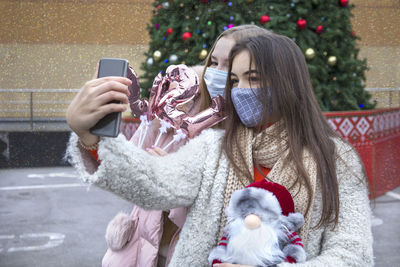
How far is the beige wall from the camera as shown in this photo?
23.4 ft

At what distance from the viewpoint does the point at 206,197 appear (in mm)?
1309

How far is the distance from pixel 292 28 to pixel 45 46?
621cm

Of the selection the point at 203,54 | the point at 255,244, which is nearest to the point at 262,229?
the point at 255,244

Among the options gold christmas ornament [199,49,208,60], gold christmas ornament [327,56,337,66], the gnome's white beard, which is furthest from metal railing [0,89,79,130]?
the gnome's white beard

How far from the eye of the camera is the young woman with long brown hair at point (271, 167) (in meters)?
1.27

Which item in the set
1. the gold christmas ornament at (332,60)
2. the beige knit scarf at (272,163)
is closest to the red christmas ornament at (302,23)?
the gold christmas ornament at (332,60)

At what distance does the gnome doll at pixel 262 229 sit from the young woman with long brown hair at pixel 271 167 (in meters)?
0.10

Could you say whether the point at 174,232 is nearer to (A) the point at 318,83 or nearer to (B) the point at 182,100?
(B) the point at 182,100

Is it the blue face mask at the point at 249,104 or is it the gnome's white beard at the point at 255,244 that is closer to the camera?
the gnome's white beard at the point at 255,244

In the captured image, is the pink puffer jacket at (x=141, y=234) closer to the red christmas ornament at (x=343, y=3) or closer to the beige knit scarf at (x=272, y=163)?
the beige knit scarf at (x=272, y=163)

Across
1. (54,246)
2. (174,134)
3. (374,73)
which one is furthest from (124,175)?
(374,73)

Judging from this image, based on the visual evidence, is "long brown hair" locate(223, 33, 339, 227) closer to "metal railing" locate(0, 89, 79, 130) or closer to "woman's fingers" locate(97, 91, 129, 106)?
"woman's fingers" locate(97, 91, 129, 106)

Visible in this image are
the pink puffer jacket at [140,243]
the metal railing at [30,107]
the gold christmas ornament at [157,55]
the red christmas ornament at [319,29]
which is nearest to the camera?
the pink puffer jacket at [140,243]

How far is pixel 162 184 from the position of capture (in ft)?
4.00
